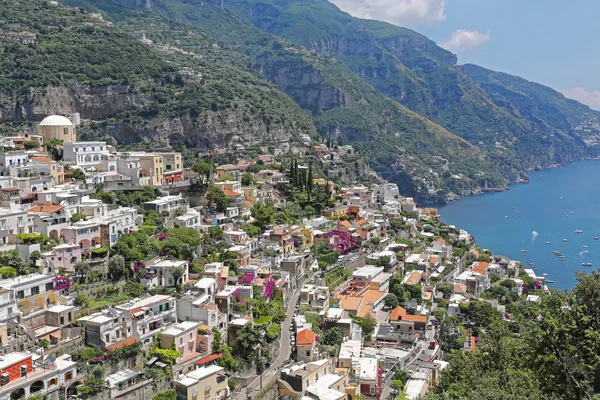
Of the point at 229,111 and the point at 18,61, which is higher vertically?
the point at 18,61

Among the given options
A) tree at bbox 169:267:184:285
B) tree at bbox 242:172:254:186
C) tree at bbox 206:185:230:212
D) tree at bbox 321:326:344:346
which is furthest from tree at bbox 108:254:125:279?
tree at bbox 242:172:254:186

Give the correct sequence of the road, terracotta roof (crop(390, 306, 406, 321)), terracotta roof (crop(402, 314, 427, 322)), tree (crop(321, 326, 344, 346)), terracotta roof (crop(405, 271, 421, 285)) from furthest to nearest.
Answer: terracotta roof (crop(405, 271, 421, 285)) < terracotta roof (crop(390, 306, 406, 321)) < terracotta roof (crop(402, 314, 427, 322)) < tree (crop(321, 326, 344, 346)) < the road

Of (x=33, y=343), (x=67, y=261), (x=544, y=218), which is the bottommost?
(x=544, y=218)

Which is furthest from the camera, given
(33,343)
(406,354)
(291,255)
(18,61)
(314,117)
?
(314,117)

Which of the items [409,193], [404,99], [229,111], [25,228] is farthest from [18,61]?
[404,99]

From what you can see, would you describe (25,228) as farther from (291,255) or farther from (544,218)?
(544,218)

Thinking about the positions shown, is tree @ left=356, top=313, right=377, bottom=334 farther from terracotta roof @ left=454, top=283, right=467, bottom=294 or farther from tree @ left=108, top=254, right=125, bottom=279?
tree @ left=108, top=254, right=125, bottom=279

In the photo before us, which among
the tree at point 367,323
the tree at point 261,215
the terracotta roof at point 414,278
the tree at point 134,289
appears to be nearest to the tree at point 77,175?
the tree at point 261,215
